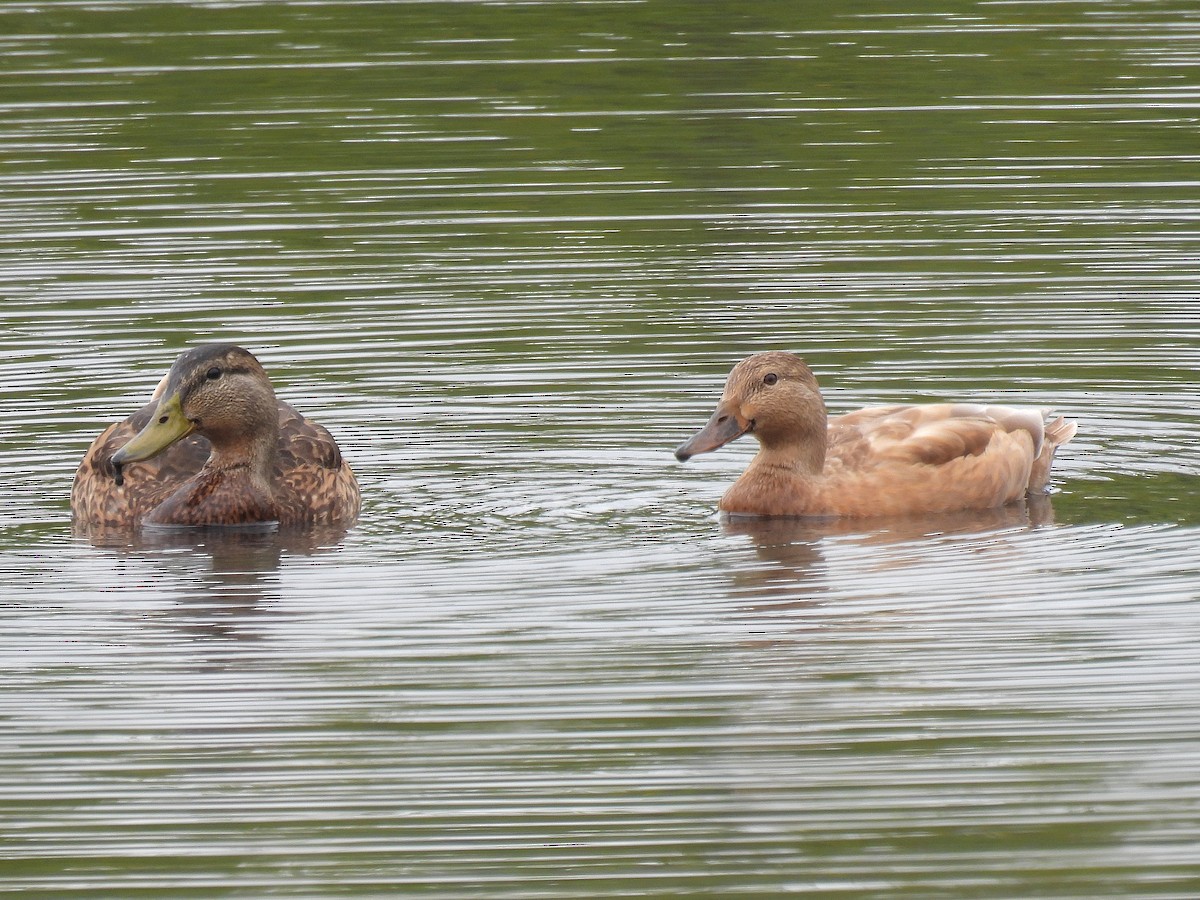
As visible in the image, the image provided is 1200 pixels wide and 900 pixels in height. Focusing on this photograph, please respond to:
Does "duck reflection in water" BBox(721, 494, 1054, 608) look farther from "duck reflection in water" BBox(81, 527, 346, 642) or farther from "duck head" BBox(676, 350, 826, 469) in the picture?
"duck reflection in water" BBox(81, 527, 346, 642)

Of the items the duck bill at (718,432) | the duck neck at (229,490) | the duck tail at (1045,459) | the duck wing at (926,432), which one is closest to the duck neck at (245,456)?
the duck neck at (229,490)

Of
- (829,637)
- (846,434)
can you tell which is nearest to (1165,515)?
(846,434)

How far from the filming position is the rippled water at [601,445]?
26.4 feet

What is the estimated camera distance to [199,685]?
963cm

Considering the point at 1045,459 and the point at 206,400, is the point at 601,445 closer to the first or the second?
the point at 206,400

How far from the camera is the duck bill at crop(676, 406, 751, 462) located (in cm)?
1234

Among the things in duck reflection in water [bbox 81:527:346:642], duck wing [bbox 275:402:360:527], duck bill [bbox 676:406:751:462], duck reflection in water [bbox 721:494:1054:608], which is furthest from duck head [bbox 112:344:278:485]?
duck reflection in water [bbox 721:494:1054:608]

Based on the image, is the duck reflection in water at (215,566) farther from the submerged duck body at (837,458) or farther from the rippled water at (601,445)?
the submerged duck body at (837,458)

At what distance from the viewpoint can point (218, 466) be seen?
12891 mm

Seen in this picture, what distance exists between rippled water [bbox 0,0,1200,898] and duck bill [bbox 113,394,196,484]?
1.45 feet

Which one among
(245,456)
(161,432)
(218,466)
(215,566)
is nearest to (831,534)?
(215,566)

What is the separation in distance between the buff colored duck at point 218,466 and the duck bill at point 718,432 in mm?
1682

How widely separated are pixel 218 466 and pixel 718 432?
2420 millimetres

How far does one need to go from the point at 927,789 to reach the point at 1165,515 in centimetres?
409
